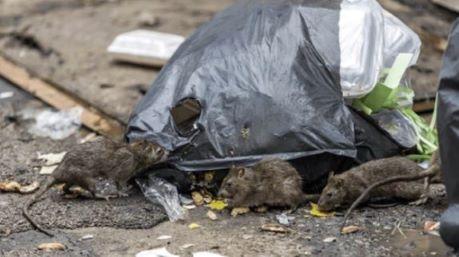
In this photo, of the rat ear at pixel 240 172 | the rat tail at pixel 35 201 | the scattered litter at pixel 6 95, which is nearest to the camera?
A: the rat tail at pixel 35 201

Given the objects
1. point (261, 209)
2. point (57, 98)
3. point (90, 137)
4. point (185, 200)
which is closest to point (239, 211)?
point (261, 209)

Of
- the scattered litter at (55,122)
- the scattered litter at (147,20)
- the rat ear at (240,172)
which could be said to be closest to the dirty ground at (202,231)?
the rat ear at (240,172)

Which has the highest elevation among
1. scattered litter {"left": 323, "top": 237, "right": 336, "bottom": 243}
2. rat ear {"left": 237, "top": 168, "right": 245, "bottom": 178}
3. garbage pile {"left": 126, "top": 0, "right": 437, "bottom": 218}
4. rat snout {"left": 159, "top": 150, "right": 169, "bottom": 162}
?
garbage pile {"left": 126, "top": 0, "right": 437, "bottom": 218}

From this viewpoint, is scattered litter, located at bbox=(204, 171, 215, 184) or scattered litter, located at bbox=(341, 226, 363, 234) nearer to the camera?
scattered litter, located at bbox=(341, 226, 363, 234)

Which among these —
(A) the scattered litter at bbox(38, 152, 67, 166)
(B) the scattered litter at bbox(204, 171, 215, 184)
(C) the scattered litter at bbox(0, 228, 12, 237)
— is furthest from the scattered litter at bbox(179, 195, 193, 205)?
(A) the scattered litter at bbox(38, 152, 67, 166)

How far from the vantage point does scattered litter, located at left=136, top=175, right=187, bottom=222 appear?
5812 millimetres

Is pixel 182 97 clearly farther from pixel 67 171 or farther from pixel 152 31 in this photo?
pixel 152 31

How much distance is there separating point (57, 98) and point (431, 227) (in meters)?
3.47

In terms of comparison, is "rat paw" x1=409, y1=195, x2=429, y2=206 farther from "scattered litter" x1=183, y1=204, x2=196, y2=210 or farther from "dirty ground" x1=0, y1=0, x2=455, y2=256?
"scattered litter" x1=183, y1=204, x2=196, y2=210

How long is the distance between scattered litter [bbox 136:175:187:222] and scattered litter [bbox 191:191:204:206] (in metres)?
0.10

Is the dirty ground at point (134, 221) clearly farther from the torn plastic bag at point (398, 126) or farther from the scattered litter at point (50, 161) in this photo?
the torn plastic bag at point (398, 126)

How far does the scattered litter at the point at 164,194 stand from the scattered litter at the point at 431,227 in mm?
1286

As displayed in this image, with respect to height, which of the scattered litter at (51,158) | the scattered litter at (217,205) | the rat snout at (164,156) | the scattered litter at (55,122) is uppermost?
the rat snout at (164,156)

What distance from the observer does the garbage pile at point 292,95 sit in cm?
596
